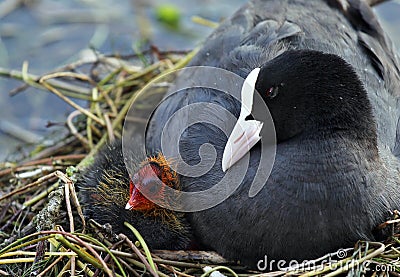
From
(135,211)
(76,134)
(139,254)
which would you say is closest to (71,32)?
(76,134)

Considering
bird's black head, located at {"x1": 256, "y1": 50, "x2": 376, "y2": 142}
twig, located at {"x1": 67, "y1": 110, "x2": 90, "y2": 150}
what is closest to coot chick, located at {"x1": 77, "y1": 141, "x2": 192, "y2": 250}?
bird's black head, located at {"x1": 256, "y1": 50, "x2": 376, "y2": 142}

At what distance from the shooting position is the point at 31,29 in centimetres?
711

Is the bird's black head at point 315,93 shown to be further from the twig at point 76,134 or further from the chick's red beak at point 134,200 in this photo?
the twig at point 76,134

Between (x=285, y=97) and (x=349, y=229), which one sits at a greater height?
(x=285, y=97)

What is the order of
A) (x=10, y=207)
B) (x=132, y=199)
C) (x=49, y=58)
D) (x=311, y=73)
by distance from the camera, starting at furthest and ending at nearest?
1. (x=49, y=58)
2. (x=10, y=207)
3. (x=132, y=199)
4. (x=311, y=73)

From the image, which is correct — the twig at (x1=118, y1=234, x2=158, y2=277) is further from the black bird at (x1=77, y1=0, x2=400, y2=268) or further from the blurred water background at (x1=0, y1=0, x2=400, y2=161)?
the blurred water background at (x1=0, y1=0, x2=400, y2=161)

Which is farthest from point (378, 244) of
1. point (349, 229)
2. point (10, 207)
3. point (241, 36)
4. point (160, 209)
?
point (10, 207)

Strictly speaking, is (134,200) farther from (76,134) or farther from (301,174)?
(76,134)

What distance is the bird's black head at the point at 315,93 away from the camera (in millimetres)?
3240

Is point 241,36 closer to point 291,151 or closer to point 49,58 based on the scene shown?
point 291,151

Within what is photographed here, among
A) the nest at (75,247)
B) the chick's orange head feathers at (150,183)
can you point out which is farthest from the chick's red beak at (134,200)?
the nest at (75,247)

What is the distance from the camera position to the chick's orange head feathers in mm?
3504

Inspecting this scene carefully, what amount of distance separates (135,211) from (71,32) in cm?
387

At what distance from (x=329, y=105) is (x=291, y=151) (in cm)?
27
